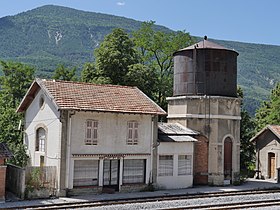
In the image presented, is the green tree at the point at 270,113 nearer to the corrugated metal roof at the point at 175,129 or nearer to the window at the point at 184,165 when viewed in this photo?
the corrugated metal roof at the point at 175,129

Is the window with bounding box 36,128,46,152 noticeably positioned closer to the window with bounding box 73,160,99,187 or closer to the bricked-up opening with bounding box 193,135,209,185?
the window with bounding box 73,160,99,187

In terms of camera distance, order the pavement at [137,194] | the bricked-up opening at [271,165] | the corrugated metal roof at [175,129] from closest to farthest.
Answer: the pavement at [137,194] → the corrugated metal roof at [175,129] → the bricked-up opening at [271,165]

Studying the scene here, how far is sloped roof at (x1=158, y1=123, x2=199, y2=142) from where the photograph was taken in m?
26.9

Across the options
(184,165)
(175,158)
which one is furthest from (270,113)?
Answer: (175,158)

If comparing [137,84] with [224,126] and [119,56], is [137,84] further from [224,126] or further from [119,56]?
[224,126]

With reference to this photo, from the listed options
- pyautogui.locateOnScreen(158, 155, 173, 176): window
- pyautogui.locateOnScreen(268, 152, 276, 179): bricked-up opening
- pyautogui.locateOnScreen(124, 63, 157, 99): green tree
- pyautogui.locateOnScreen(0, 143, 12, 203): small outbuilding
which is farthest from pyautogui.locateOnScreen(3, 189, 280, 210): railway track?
pyautogui.locateOnScreen(124, 63, 157, 99): green tree

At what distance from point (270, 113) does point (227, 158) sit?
54.8 ft

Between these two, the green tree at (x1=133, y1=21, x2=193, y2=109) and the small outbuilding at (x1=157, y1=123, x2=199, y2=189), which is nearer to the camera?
the small outbuilding at (x1=157, y1=123, x2=199, y2=189)

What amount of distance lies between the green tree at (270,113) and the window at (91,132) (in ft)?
78.2

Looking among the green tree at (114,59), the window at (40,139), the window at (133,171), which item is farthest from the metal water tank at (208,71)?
the window at (40,139)

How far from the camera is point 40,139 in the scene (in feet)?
83.5

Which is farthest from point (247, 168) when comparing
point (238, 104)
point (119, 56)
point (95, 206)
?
point (95, 206)

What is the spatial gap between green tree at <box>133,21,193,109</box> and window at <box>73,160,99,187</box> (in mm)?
21800

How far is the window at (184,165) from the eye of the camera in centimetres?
2728
